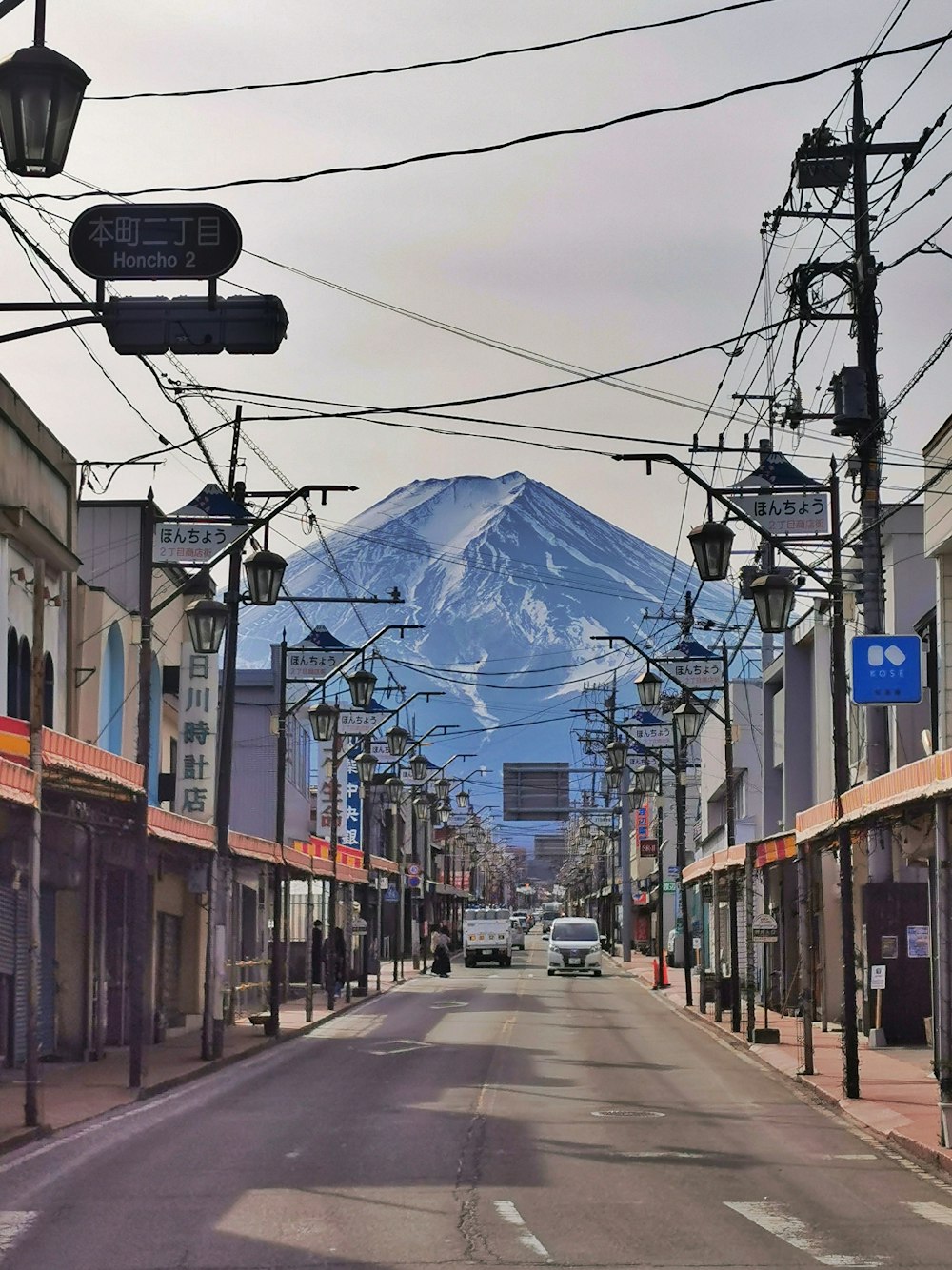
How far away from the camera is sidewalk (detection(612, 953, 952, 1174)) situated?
64.2 feet

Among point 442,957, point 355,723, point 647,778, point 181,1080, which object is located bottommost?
point 442,957

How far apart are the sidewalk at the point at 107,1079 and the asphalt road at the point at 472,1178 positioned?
0.38 meters

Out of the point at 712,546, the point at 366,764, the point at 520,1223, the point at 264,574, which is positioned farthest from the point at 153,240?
the point at 366,764

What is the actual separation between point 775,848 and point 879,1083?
379 inches

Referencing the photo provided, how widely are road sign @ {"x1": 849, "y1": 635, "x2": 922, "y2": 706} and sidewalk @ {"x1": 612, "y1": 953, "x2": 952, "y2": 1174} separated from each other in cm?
540

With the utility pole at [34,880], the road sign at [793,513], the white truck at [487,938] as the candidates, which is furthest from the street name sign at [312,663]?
the white truck at [487,938]

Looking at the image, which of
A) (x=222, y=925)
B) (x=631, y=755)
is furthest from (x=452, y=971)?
(x=222, y=925)

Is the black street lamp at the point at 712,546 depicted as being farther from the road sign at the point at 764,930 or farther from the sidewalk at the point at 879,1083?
the road sign at the point at 764,930

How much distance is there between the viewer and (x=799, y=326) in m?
33.8

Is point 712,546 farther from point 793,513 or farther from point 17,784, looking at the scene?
point 17,784

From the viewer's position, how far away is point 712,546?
22906mm

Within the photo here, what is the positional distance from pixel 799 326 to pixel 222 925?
47.7 ft

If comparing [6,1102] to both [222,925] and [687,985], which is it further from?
[687,985]

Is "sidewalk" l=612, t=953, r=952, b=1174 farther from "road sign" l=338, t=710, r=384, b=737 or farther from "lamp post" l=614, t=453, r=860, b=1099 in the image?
"road sign" l=338, t=710, r=384, b=737
